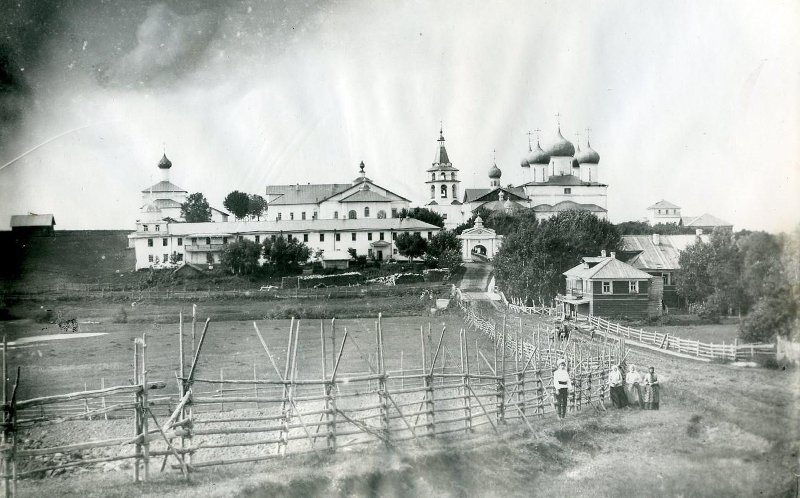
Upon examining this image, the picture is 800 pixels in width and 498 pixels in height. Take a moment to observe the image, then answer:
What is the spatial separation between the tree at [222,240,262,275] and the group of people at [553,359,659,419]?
11.9 meters

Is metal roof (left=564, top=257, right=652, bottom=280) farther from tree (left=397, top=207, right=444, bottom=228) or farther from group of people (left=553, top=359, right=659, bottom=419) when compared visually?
tree (left=397, top=207, right=444, bottom=228)

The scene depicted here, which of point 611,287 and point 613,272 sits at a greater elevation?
point 613,272

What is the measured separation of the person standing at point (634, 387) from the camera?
8.59 meters

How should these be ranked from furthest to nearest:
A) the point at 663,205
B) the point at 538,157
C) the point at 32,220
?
the point at 538,157, the point at 663,205, the point at 32,220

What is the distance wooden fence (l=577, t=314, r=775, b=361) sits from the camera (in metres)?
8.56

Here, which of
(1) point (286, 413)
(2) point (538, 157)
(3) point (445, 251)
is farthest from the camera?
(2) point (538, 157)

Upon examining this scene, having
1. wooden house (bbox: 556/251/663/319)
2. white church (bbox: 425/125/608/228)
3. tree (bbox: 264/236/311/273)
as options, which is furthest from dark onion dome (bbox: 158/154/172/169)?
white church (bbox: 425/125/608/228)

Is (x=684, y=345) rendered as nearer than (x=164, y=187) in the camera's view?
Yes

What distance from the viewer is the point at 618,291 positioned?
42.9ft

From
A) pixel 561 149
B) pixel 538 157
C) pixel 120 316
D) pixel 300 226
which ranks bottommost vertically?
pixel 120 316

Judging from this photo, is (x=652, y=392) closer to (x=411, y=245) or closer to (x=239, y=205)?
(x=239, y=205)

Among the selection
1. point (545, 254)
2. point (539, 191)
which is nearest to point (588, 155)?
point (545, 254)

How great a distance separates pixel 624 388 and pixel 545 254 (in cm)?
570

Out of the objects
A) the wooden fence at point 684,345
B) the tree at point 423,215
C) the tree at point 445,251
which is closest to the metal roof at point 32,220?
the wooden fence at point 684,345
